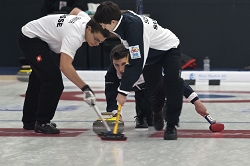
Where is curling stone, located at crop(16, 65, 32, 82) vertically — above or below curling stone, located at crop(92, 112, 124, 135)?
below

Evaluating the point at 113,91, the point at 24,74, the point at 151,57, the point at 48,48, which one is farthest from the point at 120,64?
the point at 24,74

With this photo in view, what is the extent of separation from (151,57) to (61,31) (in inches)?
29.9

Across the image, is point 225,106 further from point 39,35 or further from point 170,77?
point 39,35

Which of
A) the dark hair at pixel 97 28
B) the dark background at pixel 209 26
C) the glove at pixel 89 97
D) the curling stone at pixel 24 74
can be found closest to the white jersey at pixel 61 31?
the dark hair at pixel 97 28

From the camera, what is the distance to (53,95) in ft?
15.6

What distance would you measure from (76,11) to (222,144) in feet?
6.14

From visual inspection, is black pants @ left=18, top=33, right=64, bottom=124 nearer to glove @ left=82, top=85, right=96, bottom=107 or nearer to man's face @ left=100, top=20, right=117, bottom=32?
glove @ left=82, top=85, right=96, bottom=107

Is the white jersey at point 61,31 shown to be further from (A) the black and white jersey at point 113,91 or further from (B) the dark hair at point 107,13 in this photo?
(A) the black and white jersey at point 113,91

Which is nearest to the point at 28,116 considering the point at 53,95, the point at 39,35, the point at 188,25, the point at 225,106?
the point at 53,95

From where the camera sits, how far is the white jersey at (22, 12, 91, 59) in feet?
14.7

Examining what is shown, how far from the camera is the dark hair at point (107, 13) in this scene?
13.6 ft

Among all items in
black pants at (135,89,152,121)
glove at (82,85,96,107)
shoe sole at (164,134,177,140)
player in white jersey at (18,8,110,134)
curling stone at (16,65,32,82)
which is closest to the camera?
glove at (82,85,96,107)

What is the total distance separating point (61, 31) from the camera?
4645 millimetres

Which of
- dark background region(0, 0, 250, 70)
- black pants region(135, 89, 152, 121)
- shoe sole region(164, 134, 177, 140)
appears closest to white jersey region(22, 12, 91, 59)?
black pants region(135, 89, 152, 121)
